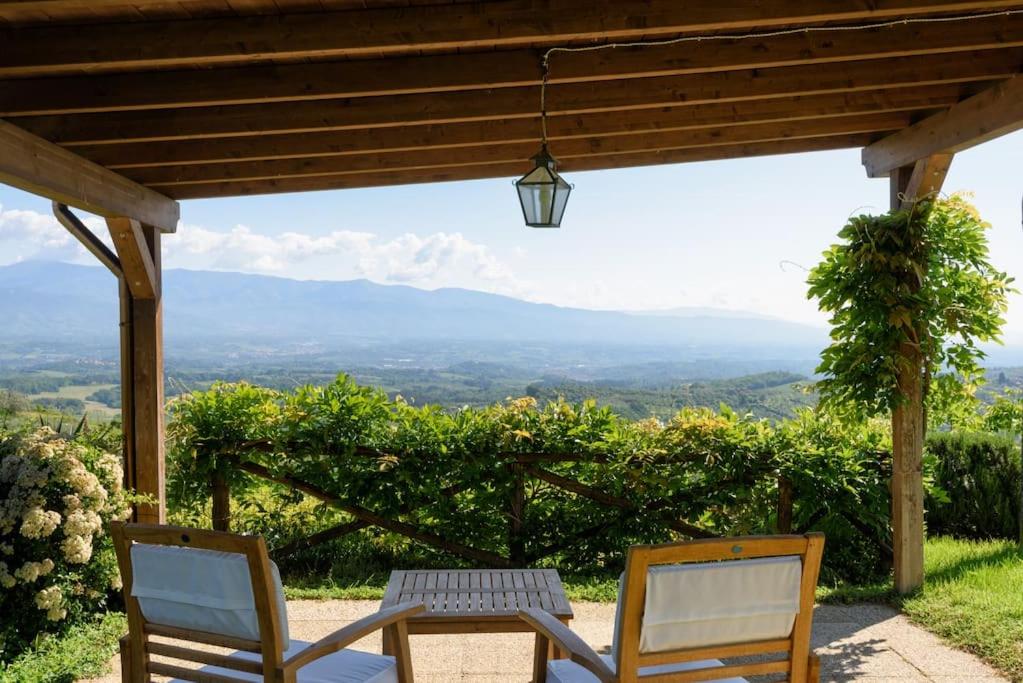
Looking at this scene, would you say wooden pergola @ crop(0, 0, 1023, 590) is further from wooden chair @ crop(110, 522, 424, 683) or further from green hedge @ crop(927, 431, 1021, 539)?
green hedge @ crop(927, 431, 1021, 539)

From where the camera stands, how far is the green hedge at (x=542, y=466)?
5723 millimetres

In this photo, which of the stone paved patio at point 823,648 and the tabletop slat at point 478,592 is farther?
the stone paved patio at point 823,648

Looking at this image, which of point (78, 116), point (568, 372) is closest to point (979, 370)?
point (78, 116)

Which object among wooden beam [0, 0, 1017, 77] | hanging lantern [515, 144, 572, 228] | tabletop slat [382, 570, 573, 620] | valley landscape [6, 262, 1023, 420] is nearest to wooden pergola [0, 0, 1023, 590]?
wooden beam [0, 0, 1017, 77]

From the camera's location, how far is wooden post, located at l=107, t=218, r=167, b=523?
16.9ft

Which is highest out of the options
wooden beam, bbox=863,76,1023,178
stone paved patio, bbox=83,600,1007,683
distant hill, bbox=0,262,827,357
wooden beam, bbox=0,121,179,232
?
distant hill, bbox=0,262,827,357

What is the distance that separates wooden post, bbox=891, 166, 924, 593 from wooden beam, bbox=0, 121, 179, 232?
13.6 feet

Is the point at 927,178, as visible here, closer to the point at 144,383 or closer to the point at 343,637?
the point at 343,637

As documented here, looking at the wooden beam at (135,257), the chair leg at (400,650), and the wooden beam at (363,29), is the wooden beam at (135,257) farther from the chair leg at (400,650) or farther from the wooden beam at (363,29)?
the chair leg at (400,650)

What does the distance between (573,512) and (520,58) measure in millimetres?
3245

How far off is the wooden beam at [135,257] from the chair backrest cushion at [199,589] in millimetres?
2720

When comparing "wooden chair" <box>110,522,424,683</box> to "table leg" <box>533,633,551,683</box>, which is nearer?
"wooden chair" <box>110,522,424,683</box>

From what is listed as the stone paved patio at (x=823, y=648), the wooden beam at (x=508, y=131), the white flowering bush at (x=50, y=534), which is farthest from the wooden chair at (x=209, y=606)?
the wooden beam at (x=508, y=131)

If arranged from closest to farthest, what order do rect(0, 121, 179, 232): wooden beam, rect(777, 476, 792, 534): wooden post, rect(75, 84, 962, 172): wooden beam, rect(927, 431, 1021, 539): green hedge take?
rect(0, 121, 179, 232): wooden beam < rect(75, 84, 962, 172): wooden beam < rect(777, 476, 792, 534): wooden post < rect(927, 431, 1021, 539): green hedge
